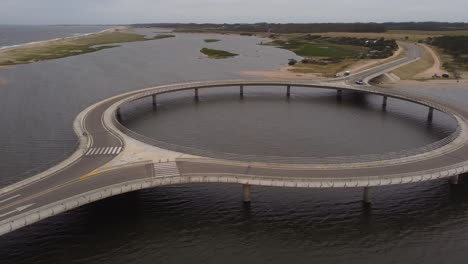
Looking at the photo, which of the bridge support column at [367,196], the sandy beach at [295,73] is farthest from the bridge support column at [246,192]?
the sandy beach at [295,73]

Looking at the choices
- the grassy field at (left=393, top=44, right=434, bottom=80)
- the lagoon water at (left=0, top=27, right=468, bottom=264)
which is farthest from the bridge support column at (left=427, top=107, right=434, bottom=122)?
the grassy field at (left=393, top=44, right=434, bottom=80)

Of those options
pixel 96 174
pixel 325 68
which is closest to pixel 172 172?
pixel 96 174

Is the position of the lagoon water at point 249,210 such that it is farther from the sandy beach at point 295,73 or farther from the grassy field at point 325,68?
the grassy field at point 325,68

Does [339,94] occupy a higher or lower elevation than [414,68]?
lower

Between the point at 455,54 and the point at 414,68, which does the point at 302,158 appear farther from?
the point at 455,54

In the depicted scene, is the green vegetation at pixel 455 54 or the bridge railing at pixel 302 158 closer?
the bridge railing at pixel 302 158

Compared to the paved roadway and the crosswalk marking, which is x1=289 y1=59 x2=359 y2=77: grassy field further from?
the crosswalk marking

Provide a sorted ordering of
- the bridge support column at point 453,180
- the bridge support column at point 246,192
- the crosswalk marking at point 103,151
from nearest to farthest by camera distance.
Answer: the bridge support column at point 246,192, the bridge support column at point 453,180, the crosswalk marking at point 103,151
